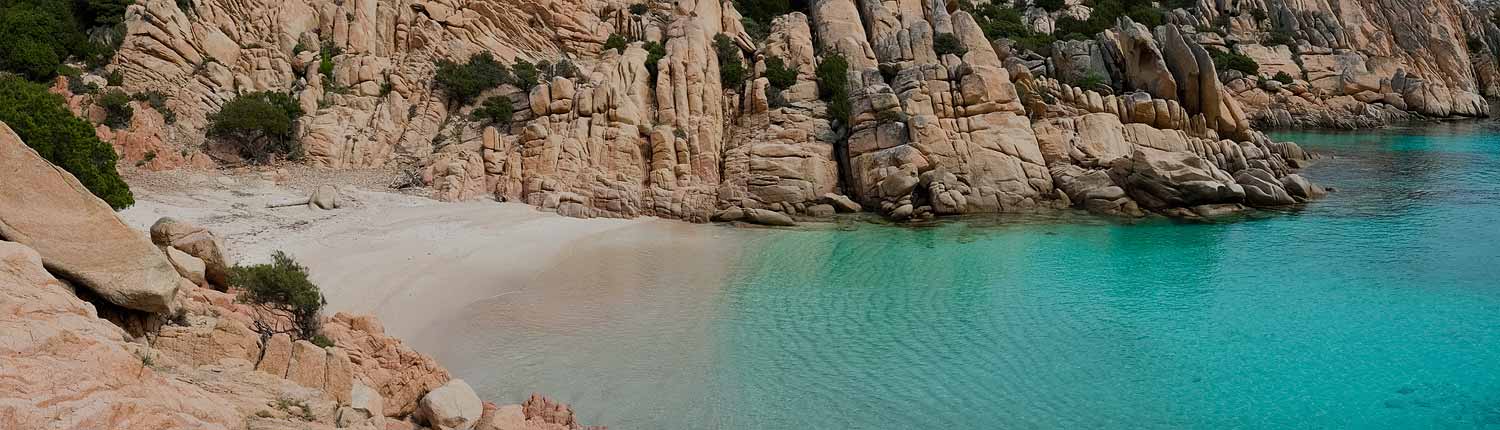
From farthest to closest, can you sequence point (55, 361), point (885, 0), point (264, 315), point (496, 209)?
1. point (885, 0)
2. point (496, 209)
3. point (264, 315)
4. point (55, 361)

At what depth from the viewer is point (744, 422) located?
1346 cm

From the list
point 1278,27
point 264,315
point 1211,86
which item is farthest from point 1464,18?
point 264,315

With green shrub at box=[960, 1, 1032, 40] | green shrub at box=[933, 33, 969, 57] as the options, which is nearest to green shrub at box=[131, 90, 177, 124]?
green shrub at box=[933, 33, 969, 57]

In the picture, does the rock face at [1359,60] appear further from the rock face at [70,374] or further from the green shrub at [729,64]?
the rock face at [70,374]

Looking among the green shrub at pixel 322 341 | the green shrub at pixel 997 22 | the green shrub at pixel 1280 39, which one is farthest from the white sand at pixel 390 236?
the green shrub at pixel 1280 39

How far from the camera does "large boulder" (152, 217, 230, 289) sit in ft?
44.3

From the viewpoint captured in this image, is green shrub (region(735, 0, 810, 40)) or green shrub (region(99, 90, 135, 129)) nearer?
green shrub (region(99, 90, 135, 129))

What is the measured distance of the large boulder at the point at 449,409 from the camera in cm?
1113

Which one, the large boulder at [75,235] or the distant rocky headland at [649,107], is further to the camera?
the distant rocky headland at [649,107]

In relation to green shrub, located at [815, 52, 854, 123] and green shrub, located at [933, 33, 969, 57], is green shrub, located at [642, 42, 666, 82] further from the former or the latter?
green shrub, located at [933, 33, 969, 57]

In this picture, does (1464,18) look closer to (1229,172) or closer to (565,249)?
(1229,172)

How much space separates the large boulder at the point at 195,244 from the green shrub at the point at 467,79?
21.6 metres

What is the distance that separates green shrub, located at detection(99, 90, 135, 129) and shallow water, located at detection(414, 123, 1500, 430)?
689 inches

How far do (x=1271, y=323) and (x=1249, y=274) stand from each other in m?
4.54
